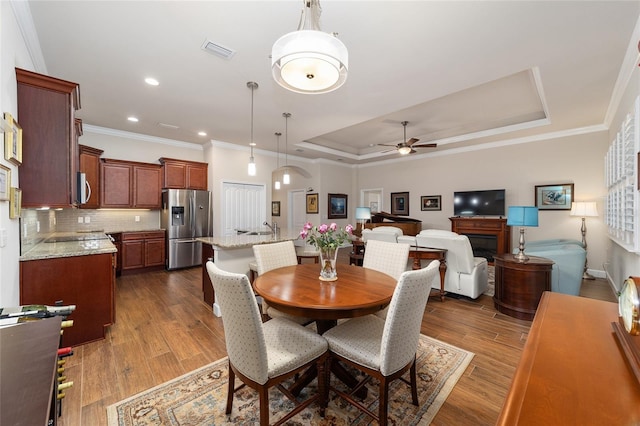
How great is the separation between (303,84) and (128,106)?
138 inches

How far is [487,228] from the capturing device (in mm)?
5875

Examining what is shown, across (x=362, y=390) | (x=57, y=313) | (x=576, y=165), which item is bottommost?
(x=362, y=390)

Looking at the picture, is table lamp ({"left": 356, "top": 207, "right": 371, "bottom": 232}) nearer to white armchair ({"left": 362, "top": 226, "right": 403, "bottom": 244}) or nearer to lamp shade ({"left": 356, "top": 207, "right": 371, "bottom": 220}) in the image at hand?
lamp shade ({"left": 356, "top": 207, "right": 371, "bottom": 220})

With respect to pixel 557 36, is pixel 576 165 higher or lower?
lower

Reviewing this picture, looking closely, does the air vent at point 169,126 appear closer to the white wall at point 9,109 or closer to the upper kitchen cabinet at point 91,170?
the upper kitchen cabinet at point 91,170

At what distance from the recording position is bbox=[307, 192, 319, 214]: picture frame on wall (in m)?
7.83

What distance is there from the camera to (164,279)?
15.8 ft

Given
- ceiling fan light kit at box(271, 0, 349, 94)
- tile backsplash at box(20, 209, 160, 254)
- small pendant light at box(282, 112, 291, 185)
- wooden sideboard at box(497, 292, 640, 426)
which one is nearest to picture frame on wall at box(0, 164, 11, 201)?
ceiling fan light kit at box(271, 0, 349, 94)

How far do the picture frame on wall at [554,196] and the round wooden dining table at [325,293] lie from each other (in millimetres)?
5175

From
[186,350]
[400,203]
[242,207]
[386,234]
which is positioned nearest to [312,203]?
[242,207]

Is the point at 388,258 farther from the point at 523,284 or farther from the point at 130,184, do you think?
the point at 130,184

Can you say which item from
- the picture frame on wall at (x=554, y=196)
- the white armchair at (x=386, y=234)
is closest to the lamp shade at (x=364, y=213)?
the white armchair at (x=386, y=234)

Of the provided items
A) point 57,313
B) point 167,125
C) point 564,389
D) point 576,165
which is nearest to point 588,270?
point 576,165

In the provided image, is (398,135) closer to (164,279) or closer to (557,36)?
(557,36)
